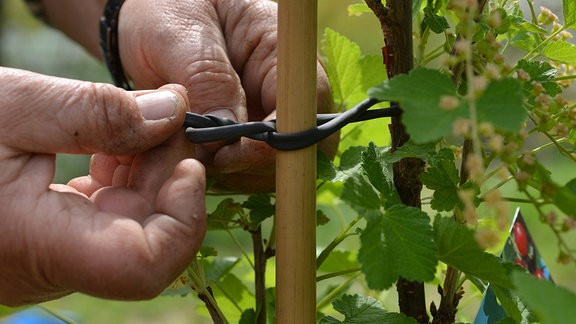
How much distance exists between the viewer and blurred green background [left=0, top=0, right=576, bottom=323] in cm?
246

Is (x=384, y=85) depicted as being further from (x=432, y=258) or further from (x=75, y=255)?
(x=75, y=255)

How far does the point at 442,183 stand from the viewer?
0.65m

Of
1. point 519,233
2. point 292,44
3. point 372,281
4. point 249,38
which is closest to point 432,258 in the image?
point 372,281

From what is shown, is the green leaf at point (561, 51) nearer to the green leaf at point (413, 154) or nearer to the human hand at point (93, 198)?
the green leaf at point (413, 154)

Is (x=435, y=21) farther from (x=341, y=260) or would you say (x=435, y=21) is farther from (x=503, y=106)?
(x=341, y=260)

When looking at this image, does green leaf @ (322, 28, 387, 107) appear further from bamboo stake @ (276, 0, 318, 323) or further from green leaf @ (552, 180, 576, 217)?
green leaf @ (552, 180, 576, 217)

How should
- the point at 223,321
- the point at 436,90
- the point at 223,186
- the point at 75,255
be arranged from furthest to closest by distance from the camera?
the point at 223,186, the point at 223,321, the point at 75,255, the point at 436,90

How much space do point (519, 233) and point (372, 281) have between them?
35 centimetres

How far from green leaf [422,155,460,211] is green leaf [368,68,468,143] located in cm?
18

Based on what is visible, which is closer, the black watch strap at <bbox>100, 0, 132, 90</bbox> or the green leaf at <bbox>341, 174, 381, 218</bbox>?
the green leaf at <bbox>341, 174, 381, 218</bbox>

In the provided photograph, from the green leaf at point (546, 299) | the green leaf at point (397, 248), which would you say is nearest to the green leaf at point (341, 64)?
the green leaf at point (397, 248)

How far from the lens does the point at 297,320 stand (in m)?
0.64

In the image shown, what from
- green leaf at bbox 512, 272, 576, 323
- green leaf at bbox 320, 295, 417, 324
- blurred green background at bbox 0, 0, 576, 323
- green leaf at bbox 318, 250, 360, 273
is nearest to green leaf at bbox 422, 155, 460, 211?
green leaf at bbox 320, 295, 417, 324

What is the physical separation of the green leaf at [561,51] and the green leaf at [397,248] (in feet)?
0.79
